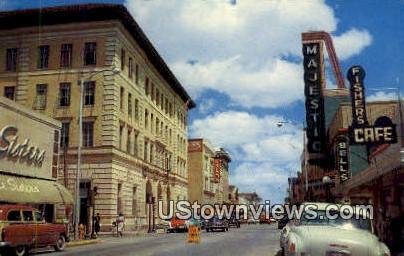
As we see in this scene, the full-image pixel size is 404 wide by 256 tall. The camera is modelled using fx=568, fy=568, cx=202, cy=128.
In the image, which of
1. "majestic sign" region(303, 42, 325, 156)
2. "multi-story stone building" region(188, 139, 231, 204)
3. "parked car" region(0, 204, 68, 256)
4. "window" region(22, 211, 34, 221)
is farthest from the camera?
"multi-story stone building" region(188, 139, 231, 204)

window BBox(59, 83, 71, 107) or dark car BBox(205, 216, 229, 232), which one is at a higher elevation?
window BBox(59, 83, 71, 107)

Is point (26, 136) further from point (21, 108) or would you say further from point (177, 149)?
point (177, 149)

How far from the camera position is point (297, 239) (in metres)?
11.8

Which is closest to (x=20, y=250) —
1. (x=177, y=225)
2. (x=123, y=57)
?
(x=177, y=225)

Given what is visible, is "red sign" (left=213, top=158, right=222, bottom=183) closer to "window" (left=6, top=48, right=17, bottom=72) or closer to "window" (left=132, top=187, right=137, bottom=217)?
"window" (left=132, top=187, right=137, bottom=217)

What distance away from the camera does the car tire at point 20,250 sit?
837 inches

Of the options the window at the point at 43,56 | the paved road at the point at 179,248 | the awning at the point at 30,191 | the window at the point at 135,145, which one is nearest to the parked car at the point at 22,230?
the paved road at the point at 179,248

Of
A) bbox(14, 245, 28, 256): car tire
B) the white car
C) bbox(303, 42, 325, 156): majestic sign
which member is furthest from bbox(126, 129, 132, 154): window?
the white car

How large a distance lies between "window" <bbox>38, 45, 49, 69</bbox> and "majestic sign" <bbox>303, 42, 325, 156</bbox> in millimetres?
23692

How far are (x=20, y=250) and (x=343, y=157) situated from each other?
104 feet

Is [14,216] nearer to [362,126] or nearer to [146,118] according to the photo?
[362,126]

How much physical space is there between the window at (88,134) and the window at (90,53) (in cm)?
520

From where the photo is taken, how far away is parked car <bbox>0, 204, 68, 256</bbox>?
20.5 meters

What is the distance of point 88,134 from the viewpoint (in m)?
47.8
